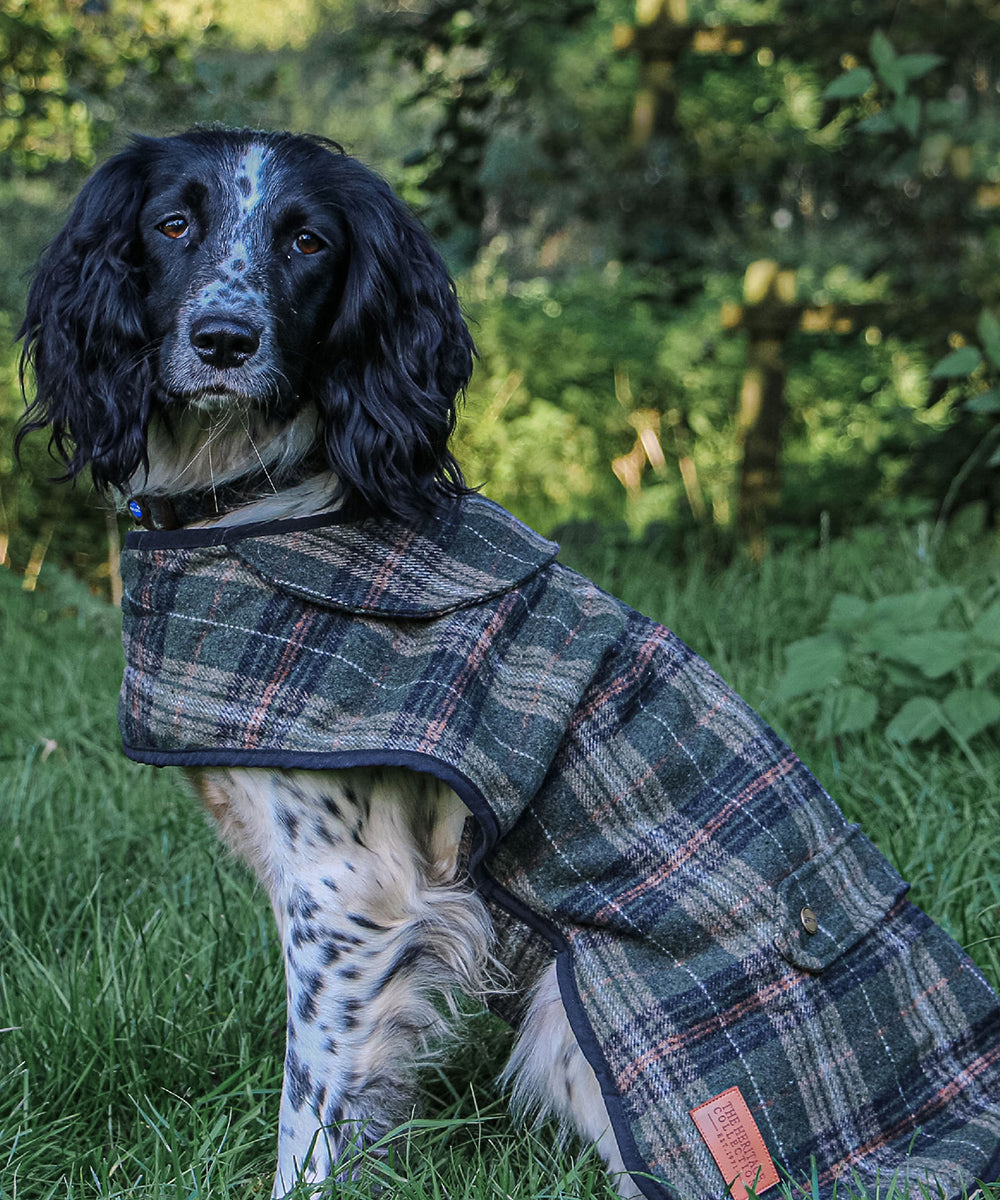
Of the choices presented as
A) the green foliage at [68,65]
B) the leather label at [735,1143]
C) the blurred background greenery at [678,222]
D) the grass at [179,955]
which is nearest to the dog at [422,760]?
the leather label at [735,1143]

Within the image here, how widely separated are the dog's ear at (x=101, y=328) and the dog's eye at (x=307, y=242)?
0.28m

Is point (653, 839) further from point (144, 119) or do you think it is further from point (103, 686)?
point (144, 119)

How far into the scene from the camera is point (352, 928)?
189 cm

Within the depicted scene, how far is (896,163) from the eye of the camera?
4871 mm

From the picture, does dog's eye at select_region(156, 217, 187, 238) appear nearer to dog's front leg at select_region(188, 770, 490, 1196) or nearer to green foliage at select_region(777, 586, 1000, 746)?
dog's front leg at select_region(188, 770, 490, 1196)

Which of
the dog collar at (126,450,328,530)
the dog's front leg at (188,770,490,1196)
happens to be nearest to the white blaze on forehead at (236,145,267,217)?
the dog collar at (126,450,328,530)

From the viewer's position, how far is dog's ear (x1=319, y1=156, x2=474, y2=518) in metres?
1.98

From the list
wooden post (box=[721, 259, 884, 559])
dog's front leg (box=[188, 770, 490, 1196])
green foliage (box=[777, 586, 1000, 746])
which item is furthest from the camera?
wooden post (box=[721, 259, 884, 559])

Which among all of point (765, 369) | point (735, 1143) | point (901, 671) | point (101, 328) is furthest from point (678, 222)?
point (735, 1143)

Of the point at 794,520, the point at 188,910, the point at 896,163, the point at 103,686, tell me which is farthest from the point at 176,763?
the point at 794,520

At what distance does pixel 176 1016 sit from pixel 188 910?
41 centimetres

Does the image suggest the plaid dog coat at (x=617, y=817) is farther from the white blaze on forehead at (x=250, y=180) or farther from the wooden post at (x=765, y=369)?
the wooden post at (x=765, y=369)

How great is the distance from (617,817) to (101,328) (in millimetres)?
1205

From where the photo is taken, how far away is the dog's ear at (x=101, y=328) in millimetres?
2029
